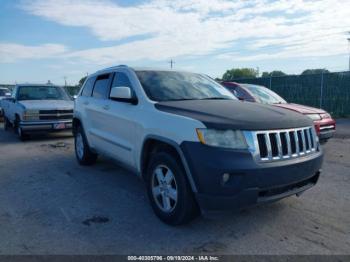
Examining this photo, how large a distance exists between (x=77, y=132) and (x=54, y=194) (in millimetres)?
2127

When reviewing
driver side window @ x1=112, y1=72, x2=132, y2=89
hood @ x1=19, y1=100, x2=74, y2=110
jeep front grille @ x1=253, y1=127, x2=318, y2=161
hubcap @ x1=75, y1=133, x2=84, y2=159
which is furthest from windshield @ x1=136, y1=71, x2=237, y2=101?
hood @ x1=19, y1=100, x2=74, y2=110

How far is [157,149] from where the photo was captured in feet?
12.6

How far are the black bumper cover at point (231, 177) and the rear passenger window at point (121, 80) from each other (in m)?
1.84

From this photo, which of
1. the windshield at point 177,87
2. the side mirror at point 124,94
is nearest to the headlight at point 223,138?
the windshield at point 177,87

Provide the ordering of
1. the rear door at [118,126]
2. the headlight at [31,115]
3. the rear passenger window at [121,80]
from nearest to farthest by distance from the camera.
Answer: the rear door at [118,126] → the rear passenger window at [121,80] → the headlight at [31,115]

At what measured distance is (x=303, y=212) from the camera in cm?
391

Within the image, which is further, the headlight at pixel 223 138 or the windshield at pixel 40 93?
the windshield at pixel 40 93

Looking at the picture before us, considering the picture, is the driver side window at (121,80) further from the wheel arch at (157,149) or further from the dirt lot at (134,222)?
the dirt lot at (134,222)

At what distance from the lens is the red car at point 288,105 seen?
724 cm

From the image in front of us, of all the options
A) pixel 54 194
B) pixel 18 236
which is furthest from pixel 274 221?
pixel 54 194

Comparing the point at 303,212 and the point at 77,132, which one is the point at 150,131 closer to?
the point at 303,212

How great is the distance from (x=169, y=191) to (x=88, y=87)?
11.3 ft

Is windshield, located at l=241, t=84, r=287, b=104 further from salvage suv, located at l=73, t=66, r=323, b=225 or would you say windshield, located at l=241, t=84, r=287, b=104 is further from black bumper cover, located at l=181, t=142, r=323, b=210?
black bumper cover, located at l=181, t=142, r=323, b=210

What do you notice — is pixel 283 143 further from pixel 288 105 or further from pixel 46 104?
pixel 46 104
